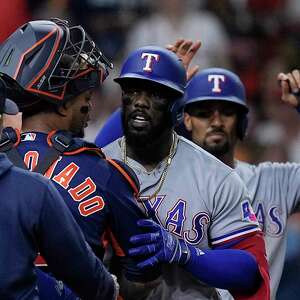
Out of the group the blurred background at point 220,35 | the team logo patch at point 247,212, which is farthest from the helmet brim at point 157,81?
the blurred background at point 220,35

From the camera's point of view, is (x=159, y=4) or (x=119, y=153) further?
(x=159, y=4)

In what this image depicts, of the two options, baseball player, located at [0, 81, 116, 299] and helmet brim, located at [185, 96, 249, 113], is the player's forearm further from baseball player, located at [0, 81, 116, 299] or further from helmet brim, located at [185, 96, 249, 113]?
helmet brim, located at [185, 96, 249, 113]

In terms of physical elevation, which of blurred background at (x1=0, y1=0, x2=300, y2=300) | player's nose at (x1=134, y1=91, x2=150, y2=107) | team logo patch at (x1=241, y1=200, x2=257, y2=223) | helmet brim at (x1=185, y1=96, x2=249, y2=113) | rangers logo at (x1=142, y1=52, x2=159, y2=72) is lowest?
blurred background at (x1=0, y1=0, x2=300, y2=300)

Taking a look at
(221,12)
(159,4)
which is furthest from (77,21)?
(221,12)

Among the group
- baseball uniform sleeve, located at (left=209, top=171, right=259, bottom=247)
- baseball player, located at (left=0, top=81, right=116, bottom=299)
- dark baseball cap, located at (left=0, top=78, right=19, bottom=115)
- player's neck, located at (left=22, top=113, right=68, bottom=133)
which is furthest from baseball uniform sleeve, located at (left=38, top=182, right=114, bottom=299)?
baseball uniform sleeve, located at (left=209, top=171, right=259, bottom=247)

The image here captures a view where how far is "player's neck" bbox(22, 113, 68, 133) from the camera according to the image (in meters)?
3.50

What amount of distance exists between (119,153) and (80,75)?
27.4 inches

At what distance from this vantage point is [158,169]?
13.4 feet

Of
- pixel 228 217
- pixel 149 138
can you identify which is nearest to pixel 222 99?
pixel 149 138

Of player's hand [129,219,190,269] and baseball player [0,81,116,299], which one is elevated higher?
baseball player [0,81,116,299]

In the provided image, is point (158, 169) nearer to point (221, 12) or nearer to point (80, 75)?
point (80, 75)

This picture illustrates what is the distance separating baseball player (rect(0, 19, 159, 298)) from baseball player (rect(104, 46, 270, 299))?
31 centimetres

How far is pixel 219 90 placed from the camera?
4.95 m

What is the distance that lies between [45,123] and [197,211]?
0.79m
